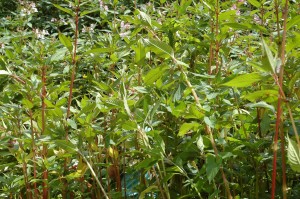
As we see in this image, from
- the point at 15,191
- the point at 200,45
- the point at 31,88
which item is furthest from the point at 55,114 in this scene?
the point at 200,45

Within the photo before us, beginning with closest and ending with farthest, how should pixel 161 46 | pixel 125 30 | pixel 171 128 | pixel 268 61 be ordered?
pixel 268 61
pixel 161 46
pixel 171 128
pixel 125 30

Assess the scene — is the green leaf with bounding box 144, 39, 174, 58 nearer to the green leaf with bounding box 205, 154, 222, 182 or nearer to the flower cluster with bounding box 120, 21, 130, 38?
the green leaf with bounding box 205, 154, 222, 182

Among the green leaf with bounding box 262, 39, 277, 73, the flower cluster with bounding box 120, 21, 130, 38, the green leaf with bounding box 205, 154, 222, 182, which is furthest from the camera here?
the flower cluster with bounding box 120, 21, 130, 38

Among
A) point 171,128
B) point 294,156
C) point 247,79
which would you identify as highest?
point 247,79

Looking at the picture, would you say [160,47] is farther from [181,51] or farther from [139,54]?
[181,51]

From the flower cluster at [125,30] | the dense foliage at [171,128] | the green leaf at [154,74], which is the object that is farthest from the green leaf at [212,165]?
the flower cluster at [125,30]

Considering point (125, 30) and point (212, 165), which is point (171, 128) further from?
point (125, 30)

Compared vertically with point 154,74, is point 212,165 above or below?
below

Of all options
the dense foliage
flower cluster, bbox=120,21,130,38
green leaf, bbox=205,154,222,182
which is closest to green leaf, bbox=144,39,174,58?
the dense foliage

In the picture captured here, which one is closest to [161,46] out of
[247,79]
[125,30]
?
[247,79]

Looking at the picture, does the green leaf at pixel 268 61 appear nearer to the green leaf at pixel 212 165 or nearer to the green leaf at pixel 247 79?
the green leaf at pixel 247 79

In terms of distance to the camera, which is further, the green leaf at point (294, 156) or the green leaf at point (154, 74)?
the green leaf at point (154, 74)

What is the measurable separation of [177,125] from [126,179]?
317mm

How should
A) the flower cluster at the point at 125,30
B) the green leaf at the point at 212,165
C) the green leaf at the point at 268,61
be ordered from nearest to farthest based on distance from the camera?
the green leaf at the point at 268,61
the green leaf at the point at 212,165
the flower cluster at the point at 125,30
